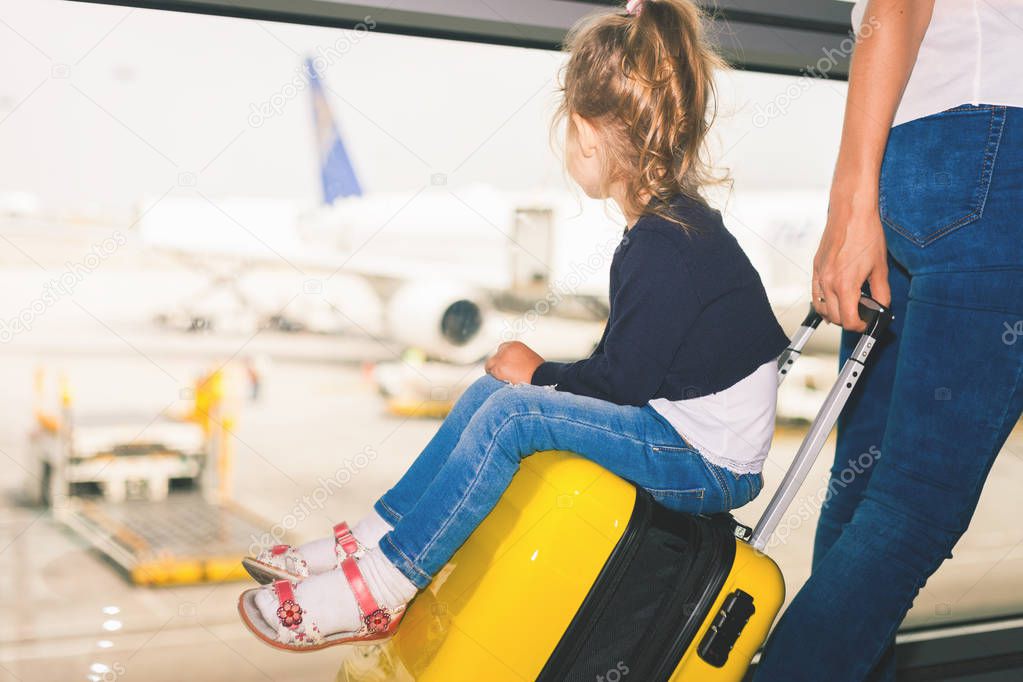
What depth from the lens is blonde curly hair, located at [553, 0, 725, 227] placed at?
1079 millimetres

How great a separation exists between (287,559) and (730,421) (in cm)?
57

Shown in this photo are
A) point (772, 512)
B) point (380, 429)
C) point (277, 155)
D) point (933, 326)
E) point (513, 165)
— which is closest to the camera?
point (933, 326)

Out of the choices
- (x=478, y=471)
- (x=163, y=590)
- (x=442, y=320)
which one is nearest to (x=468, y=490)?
(x=478, y=471)

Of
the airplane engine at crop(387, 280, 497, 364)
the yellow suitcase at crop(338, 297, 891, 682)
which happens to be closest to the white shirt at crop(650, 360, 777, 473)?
the yellow suitcase at crop(338, 297, 891, 682)

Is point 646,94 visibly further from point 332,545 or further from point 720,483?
point 332,545

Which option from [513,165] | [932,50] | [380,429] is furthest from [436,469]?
[380,429]

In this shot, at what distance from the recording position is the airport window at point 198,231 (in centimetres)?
144

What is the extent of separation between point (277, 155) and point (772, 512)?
1.54m

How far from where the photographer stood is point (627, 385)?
0.98m

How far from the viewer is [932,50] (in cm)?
85

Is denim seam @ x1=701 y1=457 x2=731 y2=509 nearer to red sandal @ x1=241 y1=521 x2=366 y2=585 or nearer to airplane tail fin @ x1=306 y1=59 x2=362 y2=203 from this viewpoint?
red sandal @ x1=241 y1=521 x2=366 y2=585

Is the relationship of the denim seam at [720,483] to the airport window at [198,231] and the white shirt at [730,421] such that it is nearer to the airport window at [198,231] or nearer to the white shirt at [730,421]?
the white shirt at [730,421]

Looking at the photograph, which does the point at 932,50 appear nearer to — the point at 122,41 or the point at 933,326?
the point at 933,326

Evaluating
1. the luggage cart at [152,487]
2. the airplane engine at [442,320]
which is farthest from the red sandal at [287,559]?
the airplane engine at [442,320]
